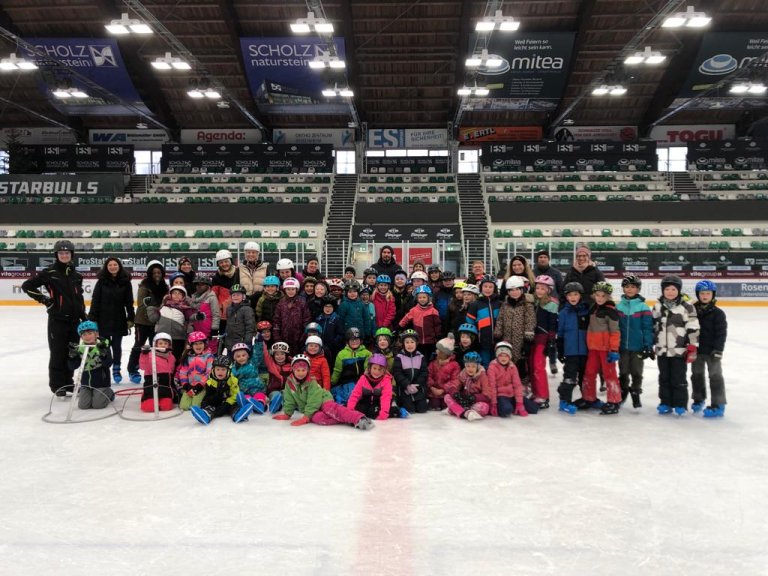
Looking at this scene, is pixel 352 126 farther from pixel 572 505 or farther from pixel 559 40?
pixel 572 505

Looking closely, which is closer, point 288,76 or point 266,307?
point 266,307

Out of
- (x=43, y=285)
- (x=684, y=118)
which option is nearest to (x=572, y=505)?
(x=43, y=285)

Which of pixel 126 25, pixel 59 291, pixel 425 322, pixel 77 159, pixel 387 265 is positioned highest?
pixel 126 25

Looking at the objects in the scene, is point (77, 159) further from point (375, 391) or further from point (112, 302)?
point (375, 391)

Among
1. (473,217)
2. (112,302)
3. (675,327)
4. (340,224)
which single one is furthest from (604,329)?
(340,224)

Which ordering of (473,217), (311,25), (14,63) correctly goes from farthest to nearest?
1. (473,217)
2. (14,63)
3. (311,25)

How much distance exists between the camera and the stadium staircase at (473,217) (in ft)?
65.9

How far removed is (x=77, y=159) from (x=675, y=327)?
32001 millimetres

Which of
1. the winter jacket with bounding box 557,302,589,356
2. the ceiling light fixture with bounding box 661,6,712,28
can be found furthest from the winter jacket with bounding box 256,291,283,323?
the ceiling light fixture with bounding box 661,6,712,28

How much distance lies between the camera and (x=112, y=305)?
22.1 ft

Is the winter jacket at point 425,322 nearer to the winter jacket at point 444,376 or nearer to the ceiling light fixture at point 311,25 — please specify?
the winter jacket at point 444,376

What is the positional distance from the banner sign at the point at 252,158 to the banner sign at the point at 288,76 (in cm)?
234

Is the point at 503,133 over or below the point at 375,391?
over

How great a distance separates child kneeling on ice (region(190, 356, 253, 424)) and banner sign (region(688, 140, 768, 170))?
31.3 m
